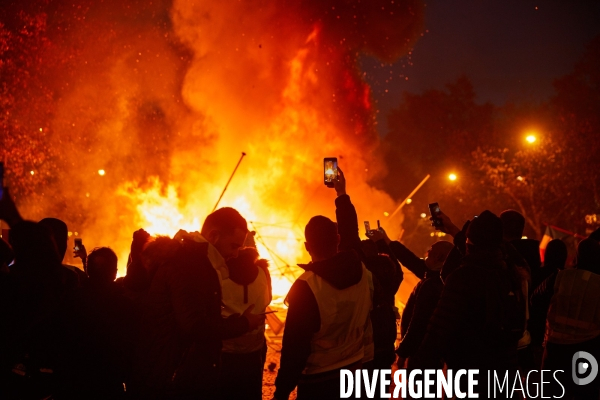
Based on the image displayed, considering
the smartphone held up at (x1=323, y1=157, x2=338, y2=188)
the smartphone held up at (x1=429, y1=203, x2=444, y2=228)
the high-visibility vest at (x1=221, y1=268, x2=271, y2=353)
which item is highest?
the smartphone held up at (x1=323, y1=157, x2=338, y2=188)

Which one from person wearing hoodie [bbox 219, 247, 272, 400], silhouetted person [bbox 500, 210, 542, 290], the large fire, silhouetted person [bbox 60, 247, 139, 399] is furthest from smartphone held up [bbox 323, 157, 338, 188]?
the large fire

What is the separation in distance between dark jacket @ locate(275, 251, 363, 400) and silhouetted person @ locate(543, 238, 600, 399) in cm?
260

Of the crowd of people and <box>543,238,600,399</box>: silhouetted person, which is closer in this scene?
the crowd of people

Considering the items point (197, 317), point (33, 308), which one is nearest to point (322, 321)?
point (197, 317)

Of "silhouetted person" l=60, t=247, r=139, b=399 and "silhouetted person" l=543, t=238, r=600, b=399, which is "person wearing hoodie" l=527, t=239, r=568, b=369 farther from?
"silhouetted person" l=60, t=247, r=139, b=399

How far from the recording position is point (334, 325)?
11.2 ft

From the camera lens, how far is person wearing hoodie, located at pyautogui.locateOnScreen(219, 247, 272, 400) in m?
4.20

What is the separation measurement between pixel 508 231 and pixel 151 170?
20.5 m

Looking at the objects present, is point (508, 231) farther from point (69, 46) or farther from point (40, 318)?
point (69, 46)

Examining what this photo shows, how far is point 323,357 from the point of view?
11.1 feet

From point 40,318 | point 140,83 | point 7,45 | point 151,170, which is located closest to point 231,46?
point 140,83

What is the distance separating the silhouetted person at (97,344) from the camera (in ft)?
10.7

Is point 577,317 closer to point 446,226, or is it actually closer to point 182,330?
point 446,226

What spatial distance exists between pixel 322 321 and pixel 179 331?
911 mm
